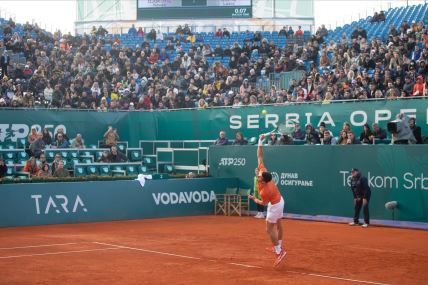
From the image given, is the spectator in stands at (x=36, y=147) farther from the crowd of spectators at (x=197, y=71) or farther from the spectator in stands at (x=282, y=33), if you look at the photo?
the spectator in stands at (x=282, y=33)

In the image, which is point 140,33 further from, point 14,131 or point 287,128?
point 287,128

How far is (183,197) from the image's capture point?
2762cm

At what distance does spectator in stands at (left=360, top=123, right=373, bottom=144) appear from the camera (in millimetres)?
24700

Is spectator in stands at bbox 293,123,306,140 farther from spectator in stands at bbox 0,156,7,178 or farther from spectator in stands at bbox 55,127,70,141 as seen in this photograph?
spectator in stands at bbox 0,156,7,178

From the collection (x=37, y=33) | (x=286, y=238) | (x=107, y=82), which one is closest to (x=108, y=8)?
(x=37, y=33)

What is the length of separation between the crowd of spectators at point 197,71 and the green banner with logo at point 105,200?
480cm

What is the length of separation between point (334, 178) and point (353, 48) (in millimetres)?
9154

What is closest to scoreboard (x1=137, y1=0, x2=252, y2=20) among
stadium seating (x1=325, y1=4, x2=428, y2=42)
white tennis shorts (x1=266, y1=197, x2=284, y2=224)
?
stadium seating (x1=325, y1=4, x2=428, y2=42)

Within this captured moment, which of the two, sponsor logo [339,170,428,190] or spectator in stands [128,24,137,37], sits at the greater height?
spectator in stands [128,24,137,37]

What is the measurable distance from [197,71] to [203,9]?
10107mm

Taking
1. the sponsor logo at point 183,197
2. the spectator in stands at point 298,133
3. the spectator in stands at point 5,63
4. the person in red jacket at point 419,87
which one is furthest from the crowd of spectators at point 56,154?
the person in red jacket at point 419,87

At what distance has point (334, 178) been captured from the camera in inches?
1003

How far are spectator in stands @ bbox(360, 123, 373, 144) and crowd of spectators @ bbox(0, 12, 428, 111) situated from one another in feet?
4.63

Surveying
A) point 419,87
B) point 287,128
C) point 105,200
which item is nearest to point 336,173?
point 287,128
